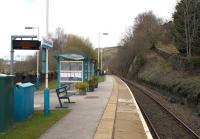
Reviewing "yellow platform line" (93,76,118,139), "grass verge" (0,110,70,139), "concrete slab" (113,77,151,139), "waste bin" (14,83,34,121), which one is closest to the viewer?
"grass verge" (0,110,70,139)

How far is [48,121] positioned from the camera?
14398 mm

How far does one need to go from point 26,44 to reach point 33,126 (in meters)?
4.54

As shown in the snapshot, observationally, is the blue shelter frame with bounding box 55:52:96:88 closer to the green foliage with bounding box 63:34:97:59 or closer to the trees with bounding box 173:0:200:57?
the trees with bounding box 173:0:200:57

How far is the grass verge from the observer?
11.3 meters

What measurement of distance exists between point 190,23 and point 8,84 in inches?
1394

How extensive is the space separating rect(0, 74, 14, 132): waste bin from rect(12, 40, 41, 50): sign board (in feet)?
13.9

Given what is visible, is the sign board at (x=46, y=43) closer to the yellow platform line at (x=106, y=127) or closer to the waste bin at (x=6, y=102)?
the yellow platform line at (x=106, y=127)

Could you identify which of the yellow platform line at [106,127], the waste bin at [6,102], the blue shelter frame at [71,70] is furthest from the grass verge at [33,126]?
the blue shelter frame at [71,70]

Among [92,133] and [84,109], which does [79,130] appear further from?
[84,109]

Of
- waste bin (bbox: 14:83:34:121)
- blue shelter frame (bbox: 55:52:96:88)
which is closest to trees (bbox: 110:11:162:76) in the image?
blue shelter frame (bbox: 55:52:96:88)

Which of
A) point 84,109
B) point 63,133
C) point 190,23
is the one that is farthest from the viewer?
point 190,23

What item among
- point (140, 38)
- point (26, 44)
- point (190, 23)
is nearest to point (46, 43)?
point (26, 44)

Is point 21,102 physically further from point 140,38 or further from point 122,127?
point 140,38

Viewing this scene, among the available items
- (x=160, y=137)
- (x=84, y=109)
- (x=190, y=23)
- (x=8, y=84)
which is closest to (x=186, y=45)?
(x=190, y=23)
